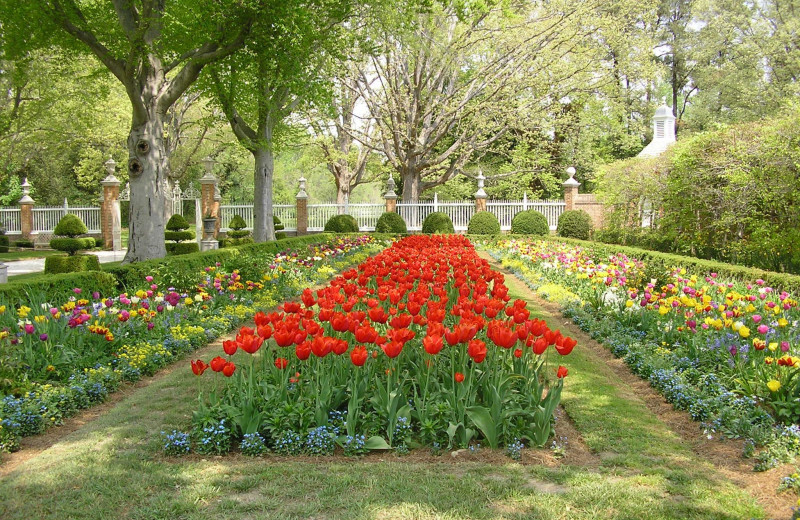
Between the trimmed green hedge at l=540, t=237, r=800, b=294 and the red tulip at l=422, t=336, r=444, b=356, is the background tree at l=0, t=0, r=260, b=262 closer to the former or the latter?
the trimmed green hedge at l=540, t=237, r=800, b=294

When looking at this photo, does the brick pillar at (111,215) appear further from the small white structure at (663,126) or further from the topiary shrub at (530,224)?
the small white structure at (663,126)

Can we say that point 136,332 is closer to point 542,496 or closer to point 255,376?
point 255,376

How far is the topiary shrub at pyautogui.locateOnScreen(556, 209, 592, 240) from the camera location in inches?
914

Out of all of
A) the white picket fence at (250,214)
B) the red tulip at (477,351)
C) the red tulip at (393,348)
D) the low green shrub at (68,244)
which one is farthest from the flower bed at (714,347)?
the white picket fence at (250,214)

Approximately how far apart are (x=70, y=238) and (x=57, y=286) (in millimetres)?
19853

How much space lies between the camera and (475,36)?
2209 cm

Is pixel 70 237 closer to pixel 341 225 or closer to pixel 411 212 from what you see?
pixel 341 225

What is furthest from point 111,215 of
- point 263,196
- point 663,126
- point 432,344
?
point 432,344

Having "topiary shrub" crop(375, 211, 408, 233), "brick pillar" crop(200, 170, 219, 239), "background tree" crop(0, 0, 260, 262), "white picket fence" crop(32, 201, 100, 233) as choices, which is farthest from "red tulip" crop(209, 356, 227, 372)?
"white picket fence" crop(32, 201, 100, 233)

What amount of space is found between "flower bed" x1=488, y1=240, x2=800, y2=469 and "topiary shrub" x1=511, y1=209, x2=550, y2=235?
15.6 meters

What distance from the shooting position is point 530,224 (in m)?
24.8

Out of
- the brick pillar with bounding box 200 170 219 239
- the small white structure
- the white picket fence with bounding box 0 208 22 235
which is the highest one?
the small white structure

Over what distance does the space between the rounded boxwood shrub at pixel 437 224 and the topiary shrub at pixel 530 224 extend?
2820mm

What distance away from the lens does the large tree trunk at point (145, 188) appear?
1177 centimetres
